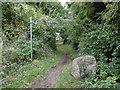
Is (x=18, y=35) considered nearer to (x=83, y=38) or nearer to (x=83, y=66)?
(x=83, y=38)

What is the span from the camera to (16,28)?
661 centimetres

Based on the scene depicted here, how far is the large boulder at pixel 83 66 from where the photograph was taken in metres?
4.23

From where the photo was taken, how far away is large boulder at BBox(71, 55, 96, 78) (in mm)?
4227

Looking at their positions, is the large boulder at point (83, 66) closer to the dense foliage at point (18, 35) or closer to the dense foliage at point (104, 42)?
the dense foliage at point (104, 42)

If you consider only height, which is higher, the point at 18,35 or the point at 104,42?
the point at 18,35

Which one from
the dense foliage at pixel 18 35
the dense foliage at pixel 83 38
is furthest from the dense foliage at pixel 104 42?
the dense foliage at pixel 18 35

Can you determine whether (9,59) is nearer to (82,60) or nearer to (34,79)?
(34,79)

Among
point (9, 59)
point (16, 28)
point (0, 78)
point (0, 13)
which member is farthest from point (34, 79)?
point (0, 13)

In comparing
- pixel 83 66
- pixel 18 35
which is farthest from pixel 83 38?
pixel 18 35

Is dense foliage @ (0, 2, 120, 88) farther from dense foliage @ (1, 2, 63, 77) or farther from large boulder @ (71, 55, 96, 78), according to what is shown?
large boulder @ (71, 55, 96, 78)

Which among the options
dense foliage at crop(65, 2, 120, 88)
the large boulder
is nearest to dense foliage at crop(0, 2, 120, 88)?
dense foliage at crop(65, 2, 120, 88)

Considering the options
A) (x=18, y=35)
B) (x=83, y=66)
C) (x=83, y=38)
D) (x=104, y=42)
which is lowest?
(x=83, y=66)

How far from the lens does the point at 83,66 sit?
14.3 feet

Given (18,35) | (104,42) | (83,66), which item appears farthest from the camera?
(18,35)
